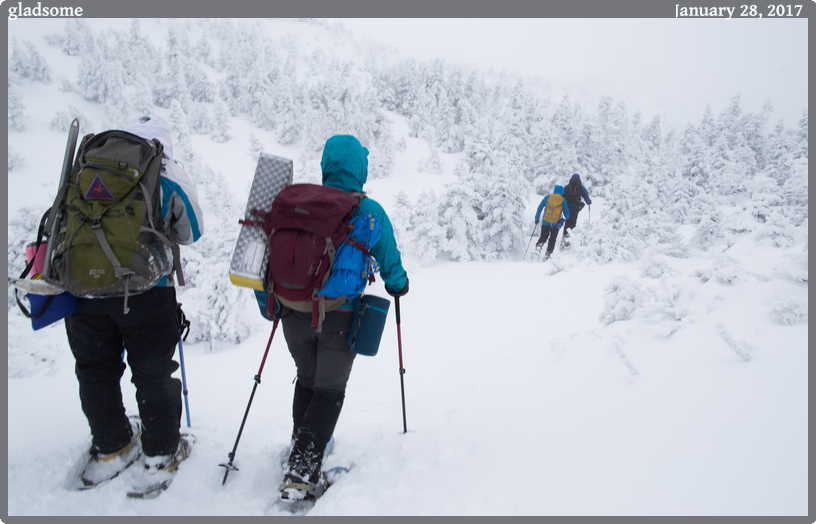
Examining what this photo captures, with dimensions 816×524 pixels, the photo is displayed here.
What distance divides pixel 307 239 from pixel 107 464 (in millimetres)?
2014

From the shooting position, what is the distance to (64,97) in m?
22.4

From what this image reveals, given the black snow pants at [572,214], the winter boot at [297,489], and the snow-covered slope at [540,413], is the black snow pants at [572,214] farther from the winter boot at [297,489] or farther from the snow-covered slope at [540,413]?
the winter boot at [297,489]

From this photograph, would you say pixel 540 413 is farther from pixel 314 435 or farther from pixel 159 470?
pixel 159 470

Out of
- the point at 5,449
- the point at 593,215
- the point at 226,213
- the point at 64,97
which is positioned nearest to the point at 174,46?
the point at 64,97

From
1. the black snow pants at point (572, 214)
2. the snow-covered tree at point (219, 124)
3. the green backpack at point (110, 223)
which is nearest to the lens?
the green backpack at point (110, 223)

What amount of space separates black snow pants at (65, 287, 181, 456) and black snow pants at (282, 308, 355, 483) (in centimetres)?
75

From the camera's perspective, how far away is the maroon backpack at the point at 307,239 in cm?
194

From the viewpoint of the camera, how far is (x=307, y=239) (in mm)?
1943

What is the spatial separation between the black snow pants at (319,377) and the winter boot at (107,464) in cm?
113

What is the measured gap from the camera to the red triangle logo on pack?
189 cm

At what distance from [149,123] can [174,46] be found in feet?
115

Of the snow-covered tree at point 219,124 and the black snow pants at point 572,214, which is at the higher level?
the snow-covered tree at point 219,124

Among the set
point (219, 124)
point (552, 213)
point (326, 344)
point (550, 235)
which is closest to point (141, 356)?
point (326, 344)

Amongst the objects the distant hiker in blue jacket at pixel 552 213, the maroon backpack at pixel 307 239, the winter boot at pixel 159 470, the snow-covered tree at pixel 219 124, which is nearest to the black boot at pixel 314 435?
the maroon backpack at pixel 307 239
